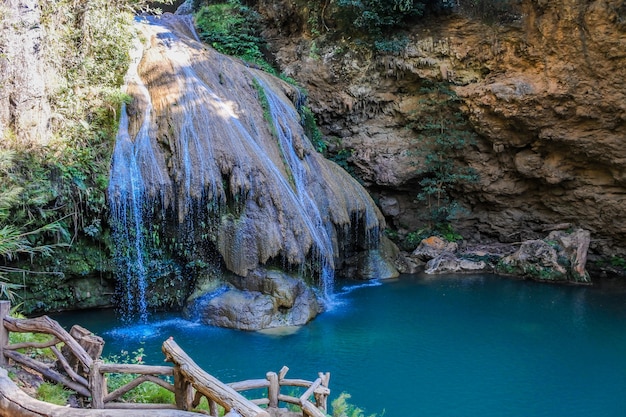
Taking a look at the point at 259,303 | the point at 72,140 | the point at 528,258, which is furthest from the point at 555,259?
the point at 72,140

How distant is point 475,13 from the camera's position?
1541cm

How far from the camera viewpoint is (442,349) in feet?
31.0

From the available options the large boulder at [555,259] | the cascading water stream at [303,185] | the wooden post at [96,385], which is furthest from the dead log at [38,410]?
the large boulder at [555,259]

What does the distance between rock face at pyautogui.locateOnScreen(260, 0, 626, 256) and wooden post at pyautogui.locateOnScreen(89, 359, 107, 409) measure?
13.3m

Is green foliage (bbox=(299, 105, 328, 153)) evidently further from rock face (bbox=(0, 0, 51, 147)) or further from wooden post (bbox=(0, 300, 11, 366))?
wooden post (bbox=(0, 300, 11, 366))

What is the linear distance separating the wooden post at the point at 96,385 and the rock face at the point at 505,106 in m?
13.3

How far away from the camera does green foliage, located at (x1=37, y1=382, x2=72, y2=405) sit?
4.70 metres

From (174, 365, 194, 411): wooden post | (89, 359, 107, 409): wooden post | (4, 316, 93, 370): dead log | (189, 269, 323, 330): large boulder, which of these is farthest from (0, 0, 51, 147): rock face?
(174, 365, 194, 411): wooden post

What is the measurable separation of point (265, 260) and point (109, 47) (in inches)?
254

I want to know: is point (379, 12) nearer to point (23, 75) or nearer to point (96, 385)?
point (23, 75)

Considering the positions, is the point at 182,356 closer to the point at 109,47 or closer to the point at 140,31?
the point at 109,47

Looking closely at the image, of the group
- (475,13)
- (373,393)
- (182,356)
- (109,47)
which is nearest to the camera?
(182,356)

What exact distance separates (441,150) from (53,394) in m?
14.1

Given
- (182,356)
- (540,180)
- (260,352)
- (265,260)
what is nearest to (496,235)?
(540,180)
